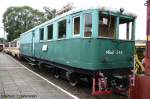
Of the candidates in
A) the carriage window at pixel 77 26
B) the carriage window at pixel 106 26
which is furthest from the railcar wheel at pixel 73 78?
the carriage window at pixel 106 26

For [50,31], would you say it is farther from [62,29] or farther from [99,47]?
[99,47]

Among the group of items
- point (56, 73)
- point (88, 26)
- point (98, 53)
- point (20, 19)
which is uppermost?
point (20, 19)

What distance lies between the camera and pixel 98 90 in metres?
10.0

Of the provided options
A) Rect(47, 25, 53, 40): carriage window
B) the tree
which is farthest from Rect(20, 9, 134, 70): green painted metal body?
the tree

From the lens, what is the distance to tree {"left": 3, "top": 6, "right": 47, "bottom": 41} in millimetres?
85438

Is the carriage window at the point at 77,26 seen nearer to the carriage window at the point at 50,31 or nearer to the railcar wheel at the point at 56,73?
the carriage window at the point at 50,31

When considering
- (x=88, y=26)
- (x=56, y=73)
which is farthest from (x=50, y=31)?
(x=88, y=26)

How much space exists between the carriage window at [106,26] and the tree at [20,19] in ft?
245

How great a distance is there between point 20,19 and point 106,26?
262ft

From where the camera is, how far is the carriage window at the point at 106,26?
10789 mm

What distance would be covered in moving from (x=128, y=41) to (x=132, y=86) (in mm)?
4042

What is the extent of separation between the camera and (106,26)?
10930 millimetres

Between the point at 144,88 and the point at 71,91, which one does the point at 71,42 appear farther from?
the point at 144,88

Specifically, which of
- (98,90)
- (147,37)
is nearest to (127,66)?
(98,90)
